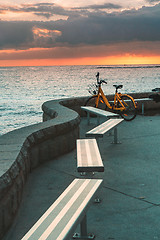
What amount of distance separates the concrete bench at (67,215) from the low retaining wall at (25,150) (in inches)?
26.1

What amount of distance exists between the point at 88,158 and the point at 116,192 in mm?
610

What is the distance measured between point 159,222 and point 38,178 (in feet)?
6.72

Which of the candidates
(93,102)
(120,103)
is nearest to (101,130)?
(120,103)

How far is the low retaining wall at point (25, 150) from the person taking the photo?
3.43 meters

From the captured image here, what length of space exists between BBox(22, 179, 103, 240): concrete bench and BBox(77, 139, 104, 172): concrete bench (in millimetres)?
349

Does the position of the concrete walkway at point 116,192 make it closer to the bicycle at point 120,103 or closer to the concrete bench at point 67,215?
the concrete bench at point 67,215

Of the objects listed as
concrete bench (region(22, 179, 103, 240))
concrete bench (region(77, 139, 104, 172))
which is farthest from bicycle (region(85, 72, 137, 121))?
concrete bench (region(22, 179, 103, 240))

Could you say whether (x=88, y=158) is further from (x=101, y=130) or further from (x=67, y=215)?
(x=101, y=130)

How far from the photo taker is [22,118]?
100 ft

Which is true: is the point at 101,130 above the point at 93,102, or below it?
above

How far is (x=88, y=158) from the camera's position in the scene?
421 centimetres

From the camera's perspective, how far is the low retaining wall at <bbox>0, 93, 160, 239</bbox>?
3.43 metres

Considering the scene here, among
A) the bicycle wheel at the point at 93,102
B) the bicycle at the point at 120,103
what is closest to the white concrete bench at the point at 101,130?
the bicycle at the point at 120,103

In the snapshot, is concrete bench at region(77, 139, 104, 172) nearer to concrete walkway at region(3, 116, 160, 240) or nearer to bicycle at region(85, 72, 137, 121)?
concrete walkway at region(3, 116, 160, 240)
